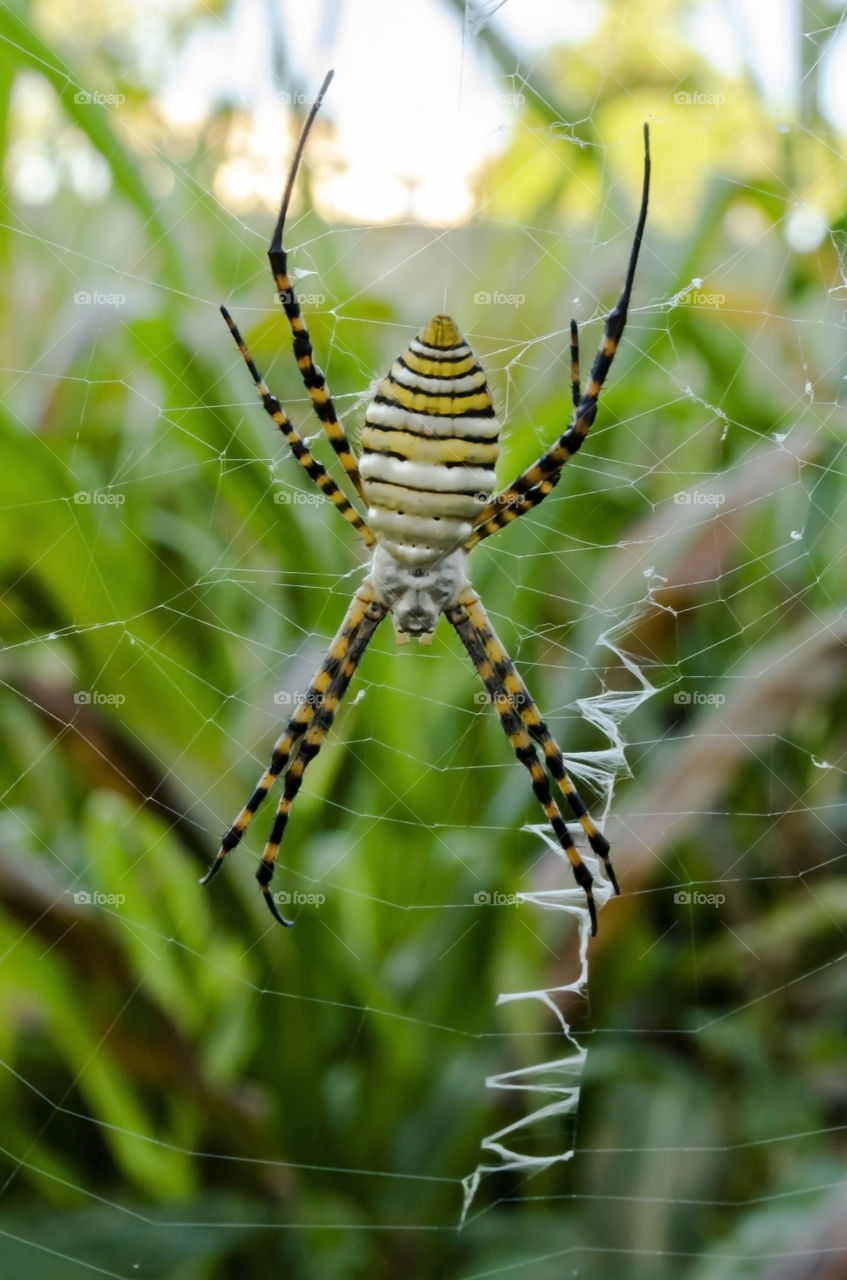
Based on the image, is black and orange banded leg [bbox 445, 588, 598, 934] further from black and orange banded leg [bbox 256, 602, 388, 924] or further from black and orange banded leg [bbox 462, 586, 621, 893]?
black and orange banded leg [bbox 256, 602, 388, 924]

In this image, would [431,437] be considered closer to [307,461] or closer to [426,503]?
[426,503]

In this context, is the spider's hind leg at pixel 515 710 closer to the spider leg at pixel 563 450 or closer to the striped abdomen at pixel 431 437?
the spider leg at pixel 563 450

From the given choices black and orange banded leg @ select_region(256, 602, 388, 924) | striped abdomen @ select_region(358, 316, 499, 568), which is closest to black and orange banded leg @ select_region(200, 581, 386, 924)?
black and orange banded leg @ select_region(256, 602, 388, 924)

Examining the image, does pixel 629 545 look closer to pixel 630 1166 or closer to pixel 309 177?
pixel 309 177

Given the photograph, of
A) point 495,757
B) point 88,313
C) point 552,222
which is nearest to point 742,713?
point 495,757

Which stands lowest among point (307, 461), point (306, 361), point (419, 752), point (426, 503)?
point (419, 752)

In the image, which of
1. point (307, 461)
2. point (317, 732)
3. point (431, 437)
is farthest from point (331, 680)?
point (431, 437)
